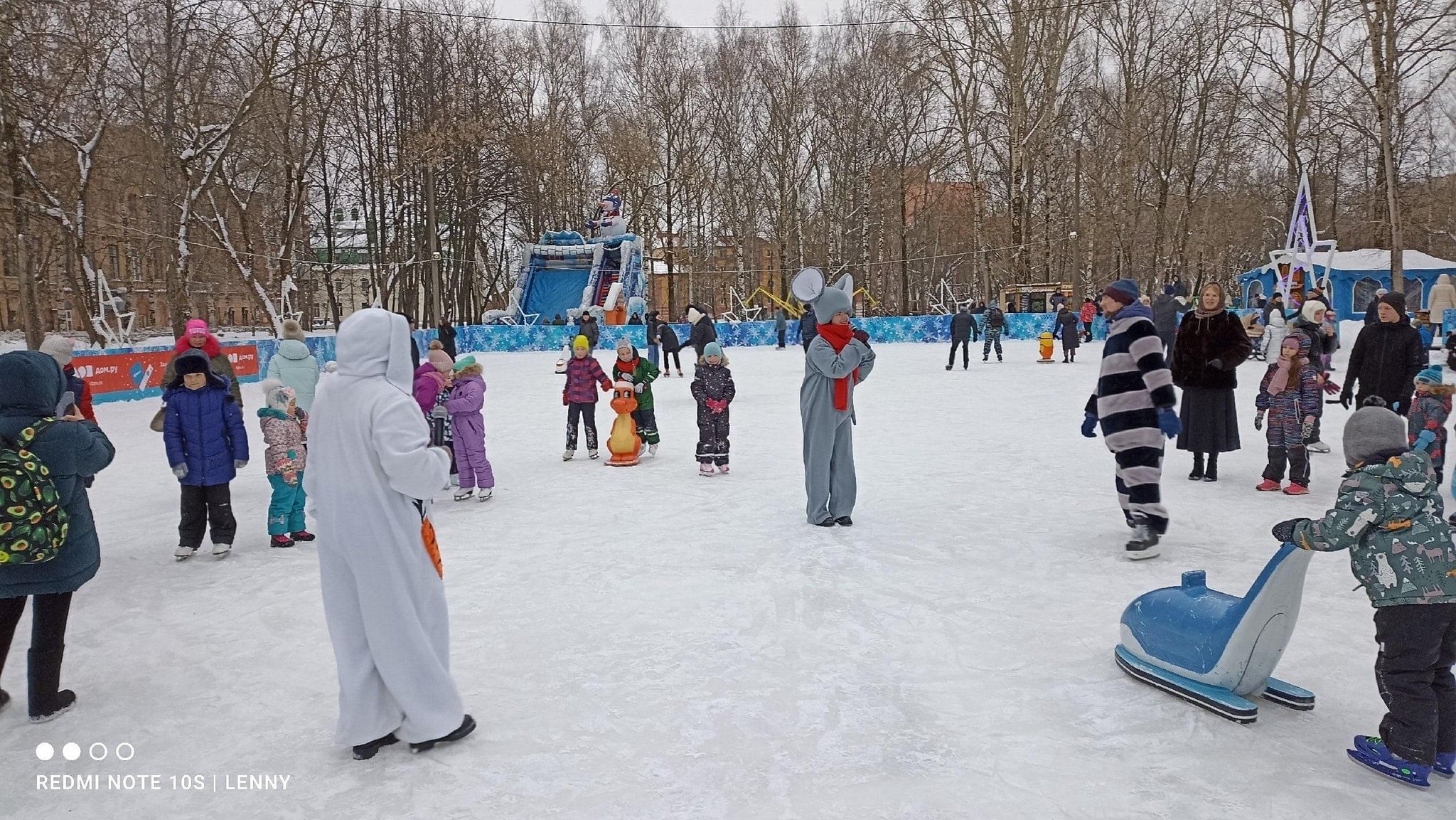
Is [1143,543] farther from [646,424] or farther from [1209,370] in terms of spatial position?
[646,424]

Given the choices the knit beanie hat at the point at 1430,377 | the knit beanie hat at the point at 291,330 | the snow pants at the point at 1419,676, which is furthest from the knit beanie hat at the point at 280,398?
the knit beanie hat at the point at 1430,377

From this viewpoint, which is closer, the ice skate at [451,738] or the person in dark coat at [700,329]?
the ice skate at [451,738]

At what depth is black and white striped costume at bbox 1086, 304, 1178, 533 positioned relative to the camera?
557 centimetres

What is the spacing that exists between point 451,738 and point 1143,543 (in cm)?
434

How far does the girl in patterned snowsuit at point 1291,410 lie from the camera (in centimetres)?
712

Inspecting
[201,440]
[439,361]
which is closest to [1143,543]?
[439,361]

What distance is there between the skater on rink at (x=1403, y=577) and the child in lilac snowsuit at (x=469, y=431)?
653 cm

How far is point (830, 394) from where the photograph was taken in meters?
6.34

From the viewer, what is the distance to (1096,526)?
21.1 feet

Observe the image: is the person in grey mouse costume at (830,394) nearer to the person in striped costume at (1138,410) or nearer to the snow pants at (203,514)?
the person in striped costume at (1138,410)

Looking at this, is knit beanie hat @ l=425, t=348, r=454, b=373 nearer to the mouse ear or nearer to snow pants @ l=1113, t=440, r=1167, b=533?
the mouse ear

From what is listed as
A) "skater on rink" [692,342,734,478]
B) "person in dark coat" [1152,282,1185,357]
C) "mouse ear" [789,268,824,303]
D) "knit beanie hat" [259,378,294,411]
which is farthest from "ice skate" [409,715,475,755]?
"person in dark coat" [1152,282,1185,357]

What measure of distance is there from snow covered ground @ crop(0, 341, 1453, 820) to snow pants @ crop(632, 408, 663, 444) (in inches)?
72.9

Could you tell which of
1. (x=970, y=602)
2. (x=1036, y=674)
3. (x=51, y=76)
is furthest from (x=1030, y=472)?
(x=51, y=76)
